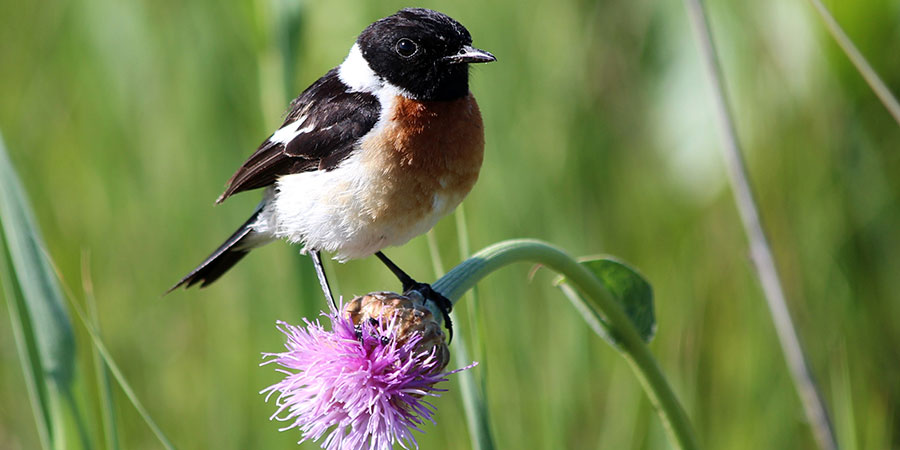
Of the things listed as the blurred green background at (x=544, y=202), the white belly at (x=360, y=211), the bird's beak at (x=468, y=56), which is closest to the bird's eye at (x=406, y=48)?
the bird's beak at (x=468, y=56)

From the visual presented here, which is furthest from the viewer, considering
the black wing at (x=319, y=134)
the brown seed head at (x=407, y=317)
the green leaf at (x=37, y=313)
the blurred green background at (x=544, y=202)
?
the blurred green background at (x=544, y=202)

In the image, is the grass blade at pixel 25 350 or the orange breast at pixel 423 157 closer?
the grass blade at pixel 25 350

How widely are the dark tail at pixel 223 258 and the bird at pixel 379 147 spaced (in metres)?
0.17

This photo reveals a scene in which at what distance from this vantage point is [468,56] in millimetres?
1787

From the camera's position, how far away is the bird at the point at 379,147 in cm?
197

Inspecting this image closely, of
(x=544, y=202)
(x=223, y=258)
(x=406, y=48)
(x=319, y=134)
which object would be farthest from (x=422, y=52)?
(x=544, y=202)

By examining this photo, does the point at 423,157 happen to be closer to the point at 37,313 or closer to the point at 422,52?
the point at 422,52

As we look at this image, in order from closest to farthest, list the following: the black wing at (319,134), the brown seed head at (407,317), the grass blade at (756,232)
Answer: the brown seed head at (407,317)
the black wing at (319,134)
the grass blade at (756,232)

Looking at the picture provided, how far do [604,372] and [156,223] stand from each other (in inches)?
73.1

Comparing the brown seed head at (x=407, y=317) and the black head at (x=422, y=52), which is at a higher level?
the black head at (x=422, y=52)

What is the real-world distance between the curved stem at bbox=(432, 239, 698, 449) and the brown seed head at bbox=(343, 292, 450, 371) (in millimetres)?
52

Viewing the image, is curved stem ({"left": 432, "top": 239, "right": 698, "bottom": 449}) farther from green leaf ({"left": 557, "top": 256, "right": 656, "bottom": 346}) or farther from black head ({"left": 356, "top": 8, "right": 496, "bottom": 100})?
black head ({"left": 356, "top": 8, "right": 496, "bottom": 100})

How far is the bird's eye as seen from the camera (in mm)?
1941

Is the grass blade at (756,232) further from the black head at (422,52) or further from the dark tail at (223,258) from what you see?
the dark tail at (223,258)
